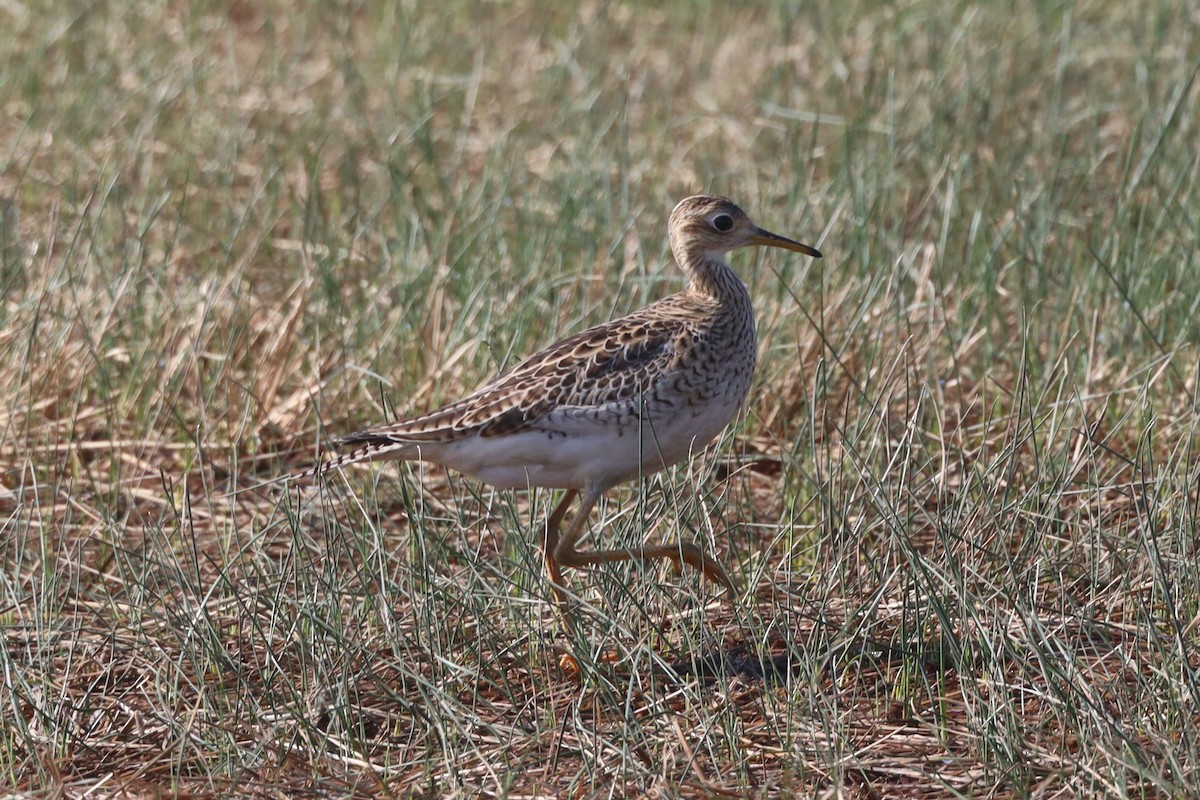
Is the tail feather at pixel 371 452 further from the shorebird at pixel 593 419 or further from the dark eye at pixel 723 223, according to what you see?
the dark eye at pixel 723 223

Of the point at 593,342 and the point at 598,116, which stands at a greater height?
the point at 593,342

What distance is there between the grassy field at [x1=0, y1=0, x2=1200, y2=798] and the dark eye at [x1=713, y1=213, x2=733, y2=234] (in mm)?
429

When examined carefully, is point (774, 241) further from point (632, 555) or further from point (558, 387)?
point (632, 555)

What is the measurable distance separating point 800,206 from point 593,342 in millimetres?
2714

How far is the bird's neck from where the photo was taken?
203 inches

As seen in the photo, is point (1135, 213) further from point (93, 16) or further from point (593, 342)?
point (93, 16)

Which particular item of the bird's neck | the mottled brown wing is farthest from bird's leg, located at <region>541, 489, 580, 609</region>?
the bird's neck

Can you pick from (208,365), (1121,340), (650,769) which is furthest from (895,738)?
(208,365)

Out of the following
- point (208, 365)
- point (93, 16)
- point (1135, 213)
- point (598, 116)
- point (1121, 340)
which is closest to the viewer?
point (1121, 340)

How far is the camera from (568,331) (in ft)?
21.0

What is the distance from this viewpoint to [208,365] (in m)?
6.76

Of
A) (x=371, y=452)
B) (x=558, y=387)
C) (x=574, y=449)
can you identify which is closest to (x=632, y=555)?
(x=574, y=449)

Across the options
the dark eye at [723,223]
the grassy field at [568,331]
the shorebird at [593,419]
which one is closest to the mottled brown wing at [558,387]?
the shorebird at [593,419]

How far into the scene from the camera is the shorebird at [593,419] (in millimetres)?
4703
